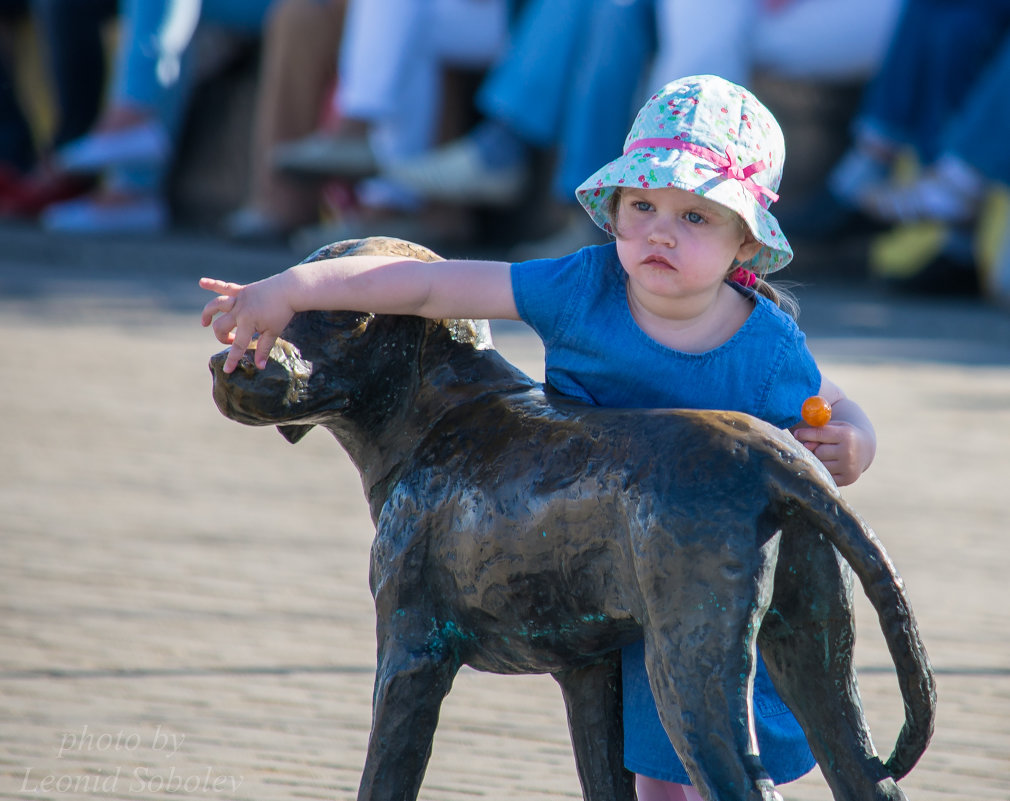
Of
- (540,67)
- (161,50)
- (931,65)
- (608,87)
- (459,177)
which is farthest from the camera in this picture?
(161,50)

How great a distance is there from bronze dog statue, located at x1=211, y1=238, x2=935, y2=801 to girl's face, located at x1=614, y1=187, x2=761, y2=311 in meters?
0.22

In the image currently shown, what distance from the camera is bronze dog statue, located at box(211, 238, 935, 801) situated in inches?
73.1

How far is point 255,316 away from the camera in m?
2.12

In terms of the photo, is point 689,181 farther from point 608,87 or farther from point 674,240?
point 608,87

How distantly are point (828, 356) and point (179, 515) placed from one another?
3479mm

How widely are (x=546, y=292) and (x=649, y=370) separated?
0.19 meters

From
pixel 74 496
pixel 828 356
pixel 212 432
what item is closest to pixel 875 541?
pixel 74 496

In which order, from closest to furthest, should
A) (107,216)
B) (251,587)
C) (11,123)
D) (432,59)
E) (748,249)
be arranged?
(748,249) → (251,587) → (432,59) → (107,216) → (11,123)

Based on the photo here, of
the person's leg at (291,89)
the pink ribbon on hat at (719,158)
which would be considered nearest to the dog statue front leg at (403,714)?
the pink ribbon on hat at (719,158)

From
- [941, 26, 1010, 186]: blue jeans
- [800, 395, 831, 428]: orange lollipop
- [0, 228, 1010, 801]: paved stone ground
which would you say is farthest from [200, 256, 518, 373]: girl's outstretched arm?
[941, 26, 1010, 186]: blue jeans

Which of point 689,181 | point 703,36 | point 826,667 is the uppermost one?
point 703,36

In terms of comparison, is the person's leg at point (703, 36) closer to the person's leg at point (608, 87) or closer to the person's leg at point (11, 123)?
the person's leg at point (608, 87)

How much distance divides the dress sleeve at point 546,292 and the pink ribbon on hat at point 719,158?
21cm


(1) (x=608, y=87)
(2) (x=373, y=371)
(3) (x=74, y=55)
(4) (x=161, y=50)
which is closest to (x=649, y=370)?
→ (2) (x=373, y=371)
